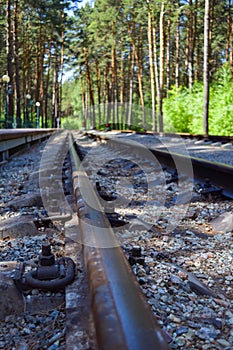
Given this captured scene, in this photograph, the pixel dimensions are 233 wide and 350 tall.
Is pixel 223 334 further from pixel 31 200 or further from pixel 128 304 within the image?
pixel 31 200

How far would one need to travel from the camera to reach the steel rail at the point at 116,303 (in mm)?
831

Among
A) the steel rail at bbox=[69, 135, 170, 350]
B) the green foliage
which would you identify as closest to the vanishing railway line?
the steel rail at bbox=[69, 135, 170, 350]

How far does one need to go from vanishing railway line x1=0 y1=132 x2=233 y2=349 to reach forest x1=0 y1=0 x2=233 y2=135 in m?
13.7

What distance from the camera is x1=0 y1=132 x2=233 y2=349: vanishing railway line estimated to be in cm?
99

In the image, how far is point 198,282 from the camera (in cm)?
165

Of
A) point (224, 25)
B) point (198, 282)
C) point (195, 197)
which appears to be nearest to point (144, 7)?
point (224, 25)

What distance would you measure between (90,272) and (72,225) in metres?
0.94

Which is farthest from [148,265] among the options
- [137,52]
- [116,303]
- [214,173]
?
[137,52]

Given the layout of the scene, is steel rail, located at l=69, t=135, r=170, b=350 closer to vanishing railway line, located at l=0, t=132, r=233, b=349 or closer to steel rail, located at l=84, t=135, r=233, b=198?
vanishing railway line, located at l=0, t=132, r=233, b=349

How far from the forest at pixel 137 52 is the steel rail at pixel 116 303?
15705 mm

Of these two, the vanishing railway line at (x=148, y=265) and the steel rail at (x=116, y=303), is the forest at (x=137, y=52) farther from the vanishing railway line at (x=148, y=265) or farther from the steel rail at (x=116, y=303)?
the steel rail at (x=116, y=303)

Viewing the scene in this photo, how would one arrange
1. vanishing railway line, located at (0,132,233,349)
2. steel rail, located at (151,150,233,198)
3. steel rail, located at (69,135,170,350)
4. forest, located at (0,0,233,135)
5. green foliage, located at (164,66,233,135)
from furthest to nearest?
1. forest, located at (0,0,233,135)
2. green foliage, located at (164,66,233,135)
3. steel rail, located at (151,150,233,198)
4. vanishing railway line, located at (0,132,233,349)
5. steel rail, located at (69,135,170,350)

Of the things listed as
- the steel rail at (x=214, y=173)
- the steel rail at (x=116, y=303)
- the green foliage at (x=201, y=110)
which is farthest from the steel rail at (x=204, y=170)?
the green foliage at (x=201, y=110)

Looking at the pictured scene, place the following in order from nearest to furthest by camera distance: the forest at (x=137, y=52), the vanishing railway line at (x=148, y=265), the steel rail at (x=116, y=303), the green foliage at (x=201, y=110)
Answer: the steel rail at (x=116, y=303) < the vanishing railway line at (x=148, y=265) < the green foliage at (x=201, y=110) < the forest at (x=137, y=52)
